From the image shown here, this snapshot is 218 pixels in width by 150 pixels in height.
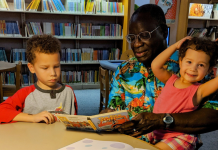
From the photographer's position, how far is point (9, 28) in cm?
420

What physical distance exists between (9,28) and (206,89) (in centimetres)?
420

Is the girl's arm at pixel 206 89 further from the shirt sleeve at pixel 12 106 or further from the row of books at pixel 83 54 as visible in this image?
the row of books at pixel 83 54

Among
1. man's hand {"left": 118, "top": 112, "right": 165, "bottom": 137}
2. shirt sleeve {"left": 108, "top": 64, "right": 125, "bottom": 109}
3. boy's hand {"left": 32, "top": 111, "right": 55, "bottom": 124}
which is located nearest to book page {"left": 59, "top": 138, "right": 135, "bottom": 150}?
man's hand {"left": 118, "top": 112, "right": 165, "bottom": 137}

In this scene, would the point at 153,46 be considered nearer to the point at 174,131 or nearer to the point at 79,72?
the point at 174,131

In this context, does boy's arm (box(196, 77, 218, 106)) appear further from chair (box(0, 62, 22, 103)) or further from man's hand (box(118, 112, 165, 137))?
chair (box(0, 62, 22, 103))

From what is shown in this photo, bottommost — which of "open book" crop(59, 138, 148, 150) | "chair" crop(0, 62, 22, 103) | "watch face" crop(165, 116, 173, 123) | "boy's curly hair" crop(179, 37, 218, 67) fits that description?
"chair" crop(0, 62, 22, 103)

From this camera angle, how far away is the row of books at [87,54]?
460 cm

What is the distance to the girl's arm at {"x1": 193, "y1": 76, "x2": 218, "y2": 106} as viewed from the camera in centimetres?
99

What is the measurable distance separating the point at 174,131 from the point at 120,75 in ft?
1.65

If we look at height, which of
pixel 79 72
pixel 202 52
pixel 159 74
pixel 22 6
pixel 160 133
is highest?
pixel 22 6

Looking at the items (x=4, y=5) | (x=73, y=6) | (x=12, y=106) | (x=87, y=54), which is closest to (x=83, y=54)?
(x=87, y=54)

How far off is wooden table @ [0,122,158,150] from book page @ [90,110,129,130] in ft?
0.14

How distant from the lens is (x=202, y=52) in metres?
1.03

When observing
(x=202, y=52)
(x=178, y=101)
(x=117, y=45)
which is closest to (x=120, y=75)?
(x=178, y=101)
